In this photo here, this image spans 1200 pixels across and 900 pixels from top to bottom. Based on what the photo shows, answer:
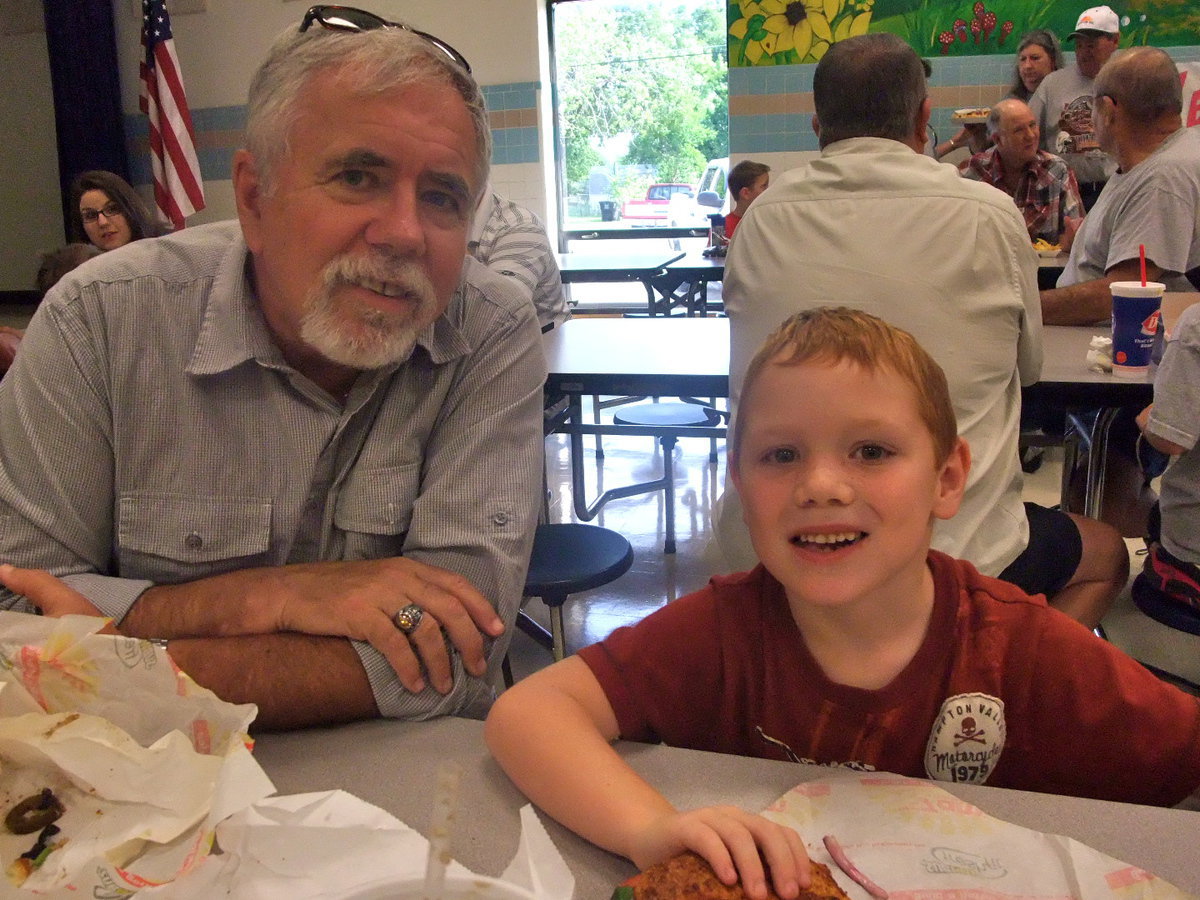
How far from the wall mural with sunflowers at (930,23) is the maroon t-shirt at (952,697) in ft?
20.3

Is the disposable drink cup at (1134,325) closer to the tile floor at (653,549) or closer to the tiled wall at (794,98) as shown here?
the tile floor at (653,549)

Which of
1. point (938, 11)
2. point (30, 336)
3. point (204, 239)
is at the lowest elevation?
point (30, 336)

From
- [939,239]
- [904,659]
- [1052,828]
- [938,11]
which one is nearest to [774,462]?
[904,659]

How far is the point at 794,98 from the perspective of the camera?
6754mm

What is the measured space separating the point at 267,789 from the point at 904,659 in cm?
63

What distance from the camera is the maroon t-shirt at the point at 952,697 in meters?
0.94

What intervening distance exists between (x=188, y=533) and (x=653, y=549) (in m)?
2.60

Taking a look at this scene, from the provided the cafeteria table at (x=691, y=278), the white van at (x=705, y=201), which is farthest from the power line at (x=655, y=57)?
the cafeteria table at (x=691, y=278)

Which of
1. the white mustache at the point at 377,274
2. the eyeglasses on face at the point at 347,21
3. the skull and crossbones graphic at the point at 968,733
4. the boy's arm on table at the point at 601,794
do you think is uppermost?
the eyeglasses on face at the point at 347,21

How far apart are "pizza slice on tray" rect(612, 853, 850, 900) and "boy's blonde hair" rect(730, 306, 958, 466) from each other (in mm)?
449

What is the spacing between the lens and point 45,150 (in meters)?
7.56

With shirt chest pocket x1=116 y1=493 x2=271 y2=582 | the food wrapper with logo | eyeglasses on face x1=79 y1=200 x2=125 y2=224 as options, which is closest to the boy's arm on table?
the food wrapper with logo

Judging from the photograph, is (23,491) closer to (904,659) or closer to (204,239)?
(204,239)

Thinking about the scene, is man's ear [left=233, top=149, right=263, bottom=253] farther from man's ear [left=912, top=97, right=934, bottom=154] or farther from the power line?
the power line
